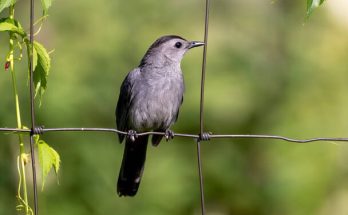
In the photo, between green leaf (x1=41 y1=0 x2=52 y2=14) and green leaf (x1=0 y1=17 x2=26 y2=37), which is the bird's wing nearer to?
green leaf (x1=0 y1=17 x2=26 y2=37)

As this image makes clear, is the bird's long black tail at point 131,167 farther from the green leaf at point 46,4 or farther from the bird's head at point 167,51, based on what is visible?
the green leaf at point 46,4

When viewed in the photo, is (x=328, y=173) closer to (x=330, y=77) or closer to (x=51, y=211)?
(x=330, y=77)

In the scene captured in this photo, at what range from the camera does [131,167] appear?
5180mm

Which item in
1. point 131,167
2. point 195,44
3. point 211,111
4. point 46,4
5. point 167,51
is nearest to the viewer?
point 46,4

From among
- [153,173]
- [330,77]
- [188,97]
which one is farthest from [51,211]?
[330,77]

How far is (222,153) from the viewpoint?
6.98 meters

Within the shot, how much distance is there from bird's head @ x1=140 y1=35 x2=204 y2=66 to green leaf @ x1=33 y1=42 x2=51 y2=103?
2.13 m

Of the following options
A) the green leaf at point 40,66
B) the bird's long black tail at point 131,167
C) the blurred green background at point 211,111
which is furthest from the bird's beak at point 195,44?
the green leaf at point 40,66

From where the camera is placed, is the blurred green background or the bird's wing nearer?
the bird's wing

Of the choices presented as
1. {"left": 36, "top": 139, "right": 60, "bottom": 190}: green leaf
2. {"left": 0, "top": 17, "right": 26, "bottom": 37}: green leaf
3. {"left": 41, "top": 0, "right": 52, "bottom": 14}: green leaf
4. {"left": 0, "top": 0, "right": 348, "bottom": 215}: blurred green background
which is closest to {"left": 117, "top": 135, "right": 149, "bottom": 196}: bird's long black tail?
{"left": 0, "top": 0, "right": 348, "bottom": 215}: blurred green background

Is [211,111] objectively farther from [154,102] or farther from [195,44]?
[154,102]

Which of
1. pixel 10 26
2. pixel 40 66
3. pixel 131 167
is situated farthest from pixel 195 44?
pixel 10 26

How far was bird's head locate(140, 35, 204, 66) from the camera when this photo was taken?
5.52 meters

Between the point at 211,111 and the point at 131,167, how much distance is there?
1.95m
